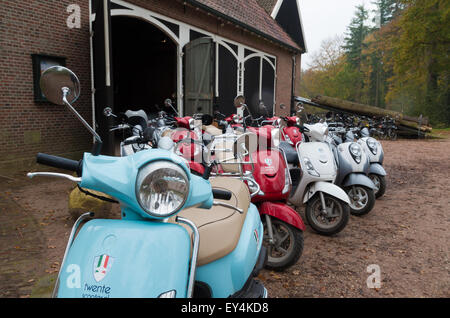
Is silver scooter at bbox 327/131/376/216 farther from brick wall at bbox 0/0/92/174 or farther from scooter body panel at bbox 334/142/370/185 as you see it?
brick wall at bbox 0/0/92/174

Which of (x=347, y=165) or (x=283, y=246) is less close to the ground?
(x=347, y=165)

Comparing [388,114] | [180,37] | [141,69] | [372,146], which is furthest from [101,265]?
[388,114]

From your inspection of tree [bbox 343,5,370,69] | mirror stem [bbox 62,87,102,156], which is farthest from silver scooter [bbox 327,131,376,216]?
tree [bbox 343,5,370,69]

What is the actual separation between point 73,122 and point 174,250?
7475mm

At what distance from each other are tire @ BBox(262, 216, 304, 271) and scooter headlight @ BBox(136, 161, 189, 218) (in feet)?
6.37

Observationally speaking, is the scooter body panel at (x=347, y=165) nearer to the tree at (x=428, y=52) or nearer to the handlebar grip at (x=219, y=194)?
the handlebar grip at (x=219, y=194)

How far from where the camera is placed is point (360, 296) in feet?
9.32

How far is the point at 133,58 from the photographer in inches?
652

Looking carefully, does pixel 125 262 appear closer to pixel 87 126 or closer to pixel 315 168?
pixel 87 126

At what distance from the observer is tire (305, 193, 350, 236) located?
384 cm

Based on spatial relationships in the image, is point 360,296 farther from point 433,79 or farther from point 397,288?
point 433,79

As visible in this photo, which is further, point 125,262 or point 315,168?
point 315,168

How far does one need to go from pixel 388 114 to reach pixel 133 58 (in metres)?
13.9

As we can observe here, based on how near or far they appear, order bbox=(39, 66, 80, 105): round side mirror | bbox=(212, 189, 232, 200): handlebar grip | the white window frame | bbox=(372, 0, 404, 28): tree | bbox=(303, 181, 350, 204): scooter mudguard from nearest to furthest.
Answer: bbox=(39, 66, 80, 105): round side mirror
bbox=(212, 189, 232, 200): handlebar grip
bbox=(303, 181, 350, 204): scooter mudguard
the white window frame
bbox=(372, 0, 404, 28): tree
